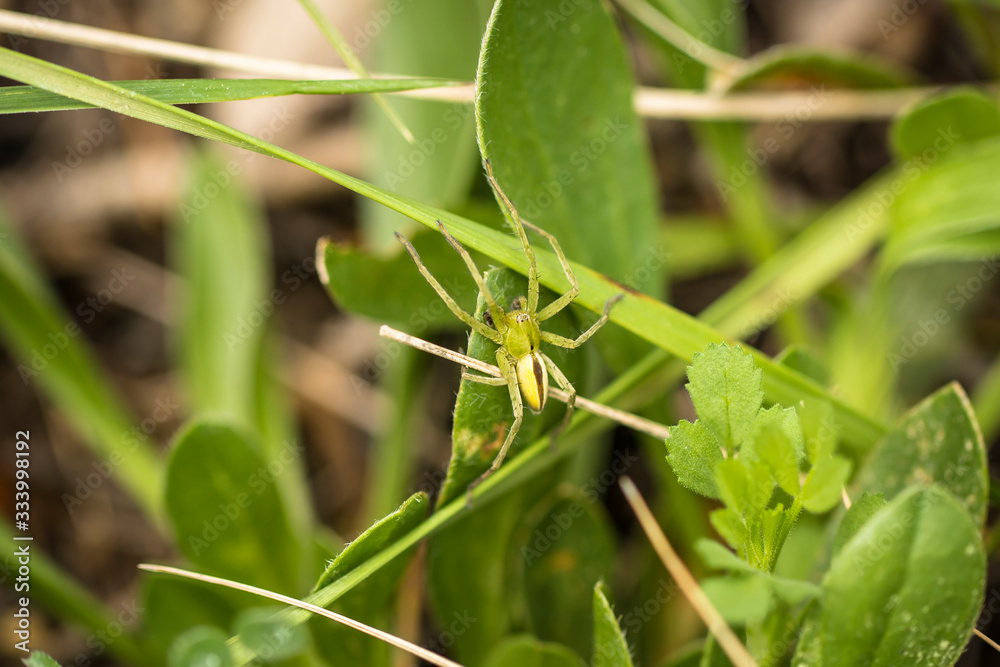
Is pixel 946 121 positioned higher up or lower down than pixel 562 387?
higher up

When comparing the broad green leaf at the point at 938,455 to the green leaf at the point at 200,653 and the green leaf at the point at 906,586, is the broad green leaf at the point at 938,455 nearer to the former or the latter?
the green leaf at the point at 906,586

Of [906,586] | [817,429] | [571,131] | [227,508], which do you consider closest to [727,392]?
[817,429]

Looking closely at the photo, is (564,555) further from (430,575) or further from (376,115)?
(376,115)

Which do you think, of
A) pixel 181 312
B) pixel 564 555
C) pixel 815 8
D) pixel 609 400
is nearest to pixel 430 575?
pixel 564 555

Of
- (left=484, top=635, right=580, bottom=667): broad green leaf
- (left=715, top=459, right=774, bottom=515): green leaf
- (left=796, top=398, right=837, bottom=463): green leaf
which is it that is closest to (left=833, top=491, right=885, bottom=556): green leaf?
(left=796, top=398, right=837, bottom=463): green leaf

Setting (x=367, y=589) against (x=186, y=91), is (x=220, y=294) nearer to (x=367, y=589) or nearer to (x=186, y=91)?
(x=186, y=91)

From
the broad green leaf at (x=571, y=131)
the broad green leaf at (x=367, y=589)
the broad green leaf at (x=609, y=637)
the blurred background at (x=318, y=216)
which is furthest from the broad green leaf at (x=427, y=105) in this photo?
the broad green leaf at (x=609, y=637)
